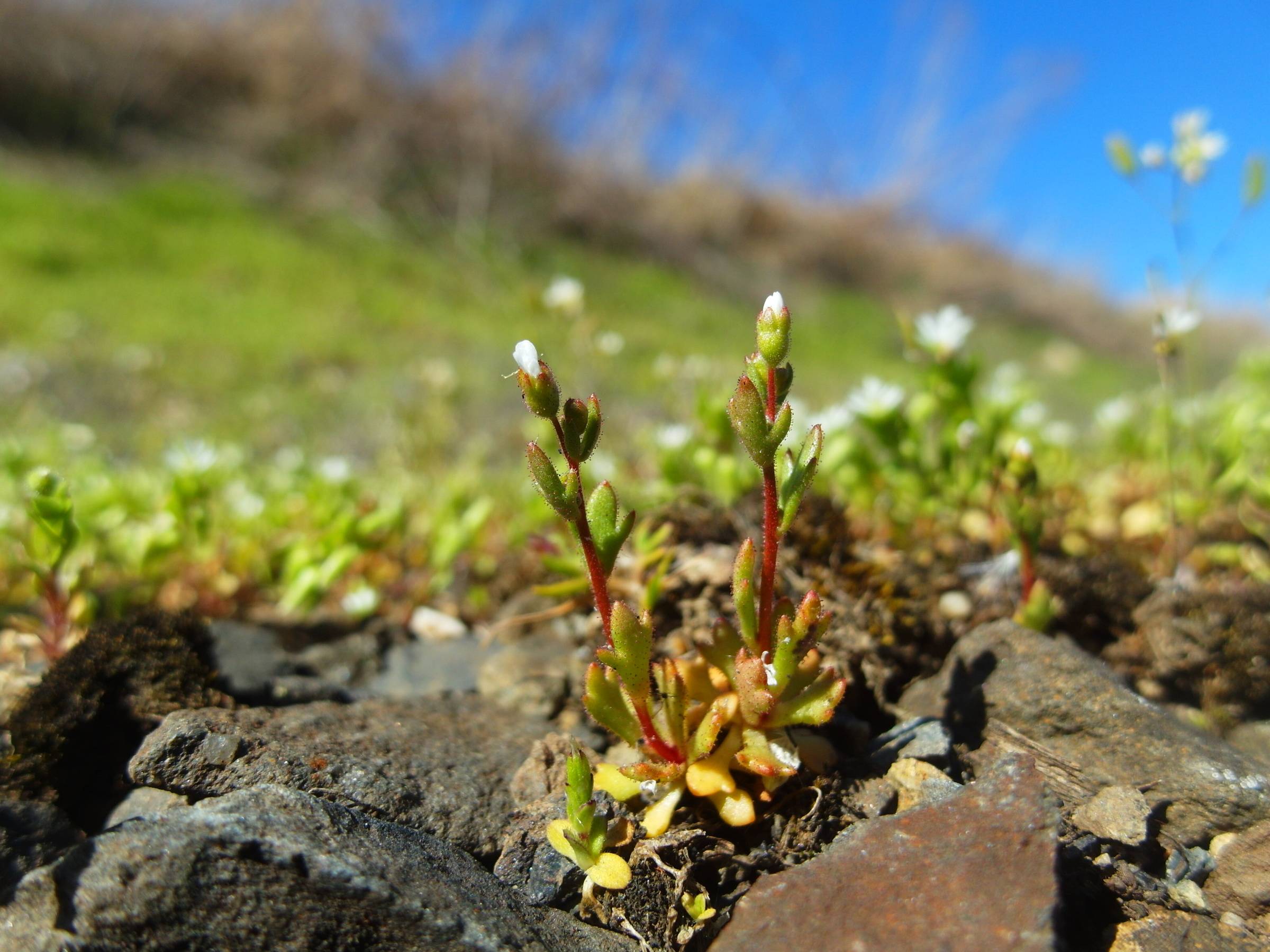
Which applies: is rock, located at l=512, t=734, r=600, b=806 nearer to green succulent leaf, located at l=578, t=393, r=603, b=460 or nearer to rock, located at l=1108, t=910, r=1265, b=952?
green succulent leaf, located at l=578, t=393, r=603, b=460

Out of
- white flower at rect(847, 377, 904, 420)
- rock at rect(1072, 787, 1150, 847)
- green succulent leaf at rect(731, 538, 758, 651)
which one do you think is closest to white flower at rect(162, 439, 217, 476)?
green succulent leaf at rect(731, 538, 758, 651)

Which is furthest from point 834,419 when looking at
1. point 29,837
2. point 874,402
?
point 29,837

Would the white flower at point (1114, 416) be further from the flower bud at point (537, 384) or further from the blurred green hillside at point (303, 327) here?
the flower bud at point (537, 384)

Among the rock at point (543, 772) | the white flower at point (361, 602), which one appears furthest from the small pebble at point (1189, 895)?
the white flower at point (361, 602)

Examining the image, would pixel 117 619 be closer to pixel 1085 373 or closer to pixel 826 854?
pixel 826 854

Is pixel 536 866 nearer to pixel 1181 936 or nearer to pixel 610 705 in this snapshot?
pixel 610 705

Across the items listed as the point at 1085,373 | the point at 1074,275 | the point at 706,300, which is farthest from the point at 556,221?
Answer: the point at 1074,275
